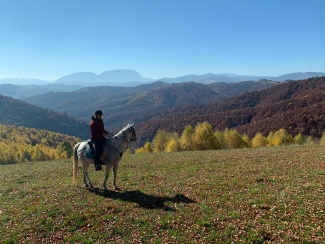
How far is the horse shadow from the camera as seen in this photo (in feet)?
41.3

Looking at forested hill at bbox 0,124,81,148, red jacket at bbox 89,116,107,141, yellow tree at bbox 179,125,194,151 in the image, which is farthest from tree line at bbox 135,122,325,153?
forested hill at bbox 0,124,81,148

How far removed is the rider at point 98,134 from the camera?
14327mm

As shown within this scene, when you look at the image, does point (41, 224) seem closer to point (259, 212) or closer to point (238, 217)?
point (238, 217)

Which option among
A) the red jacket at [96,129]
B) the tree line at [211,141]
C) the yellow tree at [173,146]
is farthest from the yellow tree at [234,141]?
the red jacket at [96,129]

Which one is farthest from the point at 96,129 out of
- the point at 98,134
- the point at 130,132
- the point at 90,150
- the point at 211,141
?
the point at 211,141

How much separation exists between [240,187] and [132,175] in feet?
29.7

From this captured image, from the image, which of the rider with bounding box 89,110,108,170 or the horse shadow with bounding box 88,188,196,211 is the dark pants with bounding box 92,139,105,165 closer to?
the rider with bounding box 89,110,108,170

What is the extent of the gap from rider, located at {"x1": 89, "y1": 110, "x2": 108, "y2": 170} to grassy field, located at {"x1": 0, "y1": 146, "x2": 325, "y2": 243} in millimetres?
2428

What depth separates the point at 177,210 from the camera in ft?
38.8

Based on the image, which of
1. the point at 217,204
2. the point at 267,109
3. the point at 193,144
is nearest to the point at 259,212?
the point at 217,204

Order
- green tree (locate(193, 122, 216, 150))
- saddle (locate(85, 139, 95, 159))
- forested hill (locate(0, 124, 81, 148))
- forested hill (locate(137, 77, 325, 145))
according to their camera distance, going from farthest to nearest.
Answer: forested hill (locate(0, 124, 81, 148))
forested hill (locate(137, 77, 325, 145))
green tree (locate(193, 122, 216, 150))
saddle (locate(85, 139, 95, 159))

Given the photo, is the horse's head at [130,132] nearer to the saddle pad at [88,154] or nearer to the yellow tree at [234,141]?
the saddle pad at [88,154]

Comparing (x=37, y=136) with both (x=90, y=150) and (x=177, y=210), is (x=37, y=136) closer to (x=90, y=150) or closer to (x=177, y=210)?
(x=90, y=150)

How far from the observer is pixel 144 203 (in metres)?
12.9
